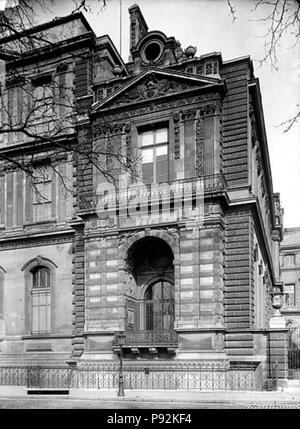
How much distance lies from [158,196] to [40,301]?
27.6 feet

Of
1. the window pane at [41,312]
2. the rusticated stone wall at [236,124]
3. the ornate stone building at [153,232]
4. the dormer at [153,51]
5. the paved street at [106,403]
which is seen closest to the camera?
the paved street at [106,403]

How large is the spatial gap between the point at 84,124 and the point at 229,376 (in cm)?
1269

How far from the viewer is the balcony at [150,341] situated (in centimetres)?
2095

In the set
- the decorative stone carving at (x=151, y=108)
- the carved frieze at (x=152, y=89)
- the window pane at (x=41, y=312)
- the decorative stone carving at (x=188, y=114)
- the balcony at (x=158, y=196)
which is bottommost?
the window pane at (x=41, y=312)

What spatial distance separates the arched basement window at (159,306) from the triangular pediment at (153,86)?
8.09 meters

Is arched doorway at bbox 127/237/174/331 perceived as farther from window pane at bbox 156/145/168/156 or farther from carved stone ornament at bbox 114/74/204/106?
carved stone ornament at bbox 114/74/204/106

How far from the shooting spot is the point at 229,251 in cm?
2186

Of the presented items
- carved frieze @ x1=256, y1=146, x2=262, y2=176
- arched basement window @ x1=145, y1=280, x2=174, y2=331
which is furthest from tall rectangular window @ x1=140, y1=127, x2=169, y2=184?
carved frieze @ x1=256, y1=146, x2=262, y2=176

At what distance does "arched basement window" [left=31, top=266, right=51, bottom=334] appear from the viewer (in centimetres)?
2553

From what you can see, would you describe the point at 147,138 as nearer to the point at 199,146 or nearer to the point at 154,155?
the point at 154,155

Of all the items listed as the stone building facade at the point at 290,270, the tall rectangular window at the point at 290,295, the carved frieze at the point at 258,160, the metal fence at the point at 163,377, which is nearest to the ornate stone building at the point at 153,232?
the metal fence at the point at 163,377

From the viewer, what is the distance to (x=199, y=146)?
72.7 ft

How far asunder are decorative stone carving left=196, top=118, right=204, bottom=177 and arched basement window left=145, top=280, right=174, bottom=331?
17.3ft

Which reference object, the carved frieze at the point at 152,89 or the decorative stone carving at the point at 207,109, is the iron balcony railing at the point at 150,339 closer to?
the decorative stone carving at the point at 207,109
